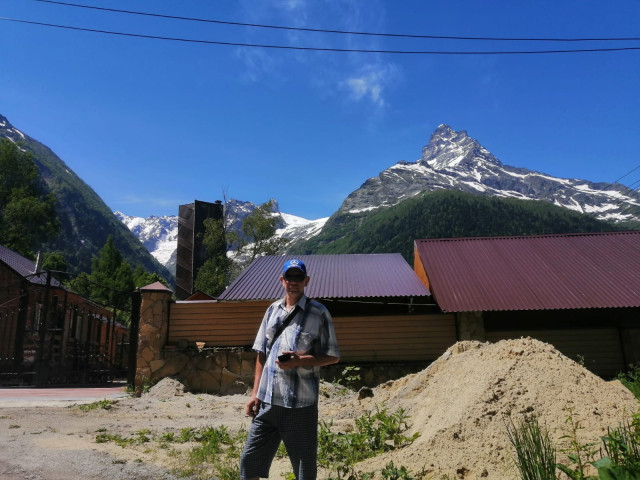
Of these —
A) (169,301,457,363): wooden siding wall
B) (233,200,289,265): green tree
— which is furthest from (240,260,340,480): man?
(233,200,289,265): green tree

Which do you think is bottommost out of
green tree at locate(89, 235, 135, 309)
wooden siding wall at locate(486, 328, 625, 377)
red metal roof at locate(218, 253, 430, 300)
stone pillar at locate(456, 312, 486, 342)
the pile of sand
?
the pile of sand

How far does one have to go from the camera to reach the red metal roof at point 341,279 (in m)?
11.5

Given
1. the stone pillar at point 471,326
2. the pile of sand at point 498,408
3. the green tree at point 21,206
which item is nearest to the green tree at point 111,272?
the green tree at point 21,206

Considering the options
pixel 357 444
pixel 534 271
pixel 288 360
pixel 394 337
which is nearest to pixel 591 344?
pixel 534 271

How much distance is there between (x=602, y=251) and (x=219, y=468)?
1385 cm

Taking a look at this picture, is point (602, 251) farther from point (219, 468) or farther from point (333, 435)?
point (219, 468)

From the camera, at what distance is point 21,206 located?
31.7 metres

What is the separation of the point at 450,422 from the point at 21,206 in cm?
3534

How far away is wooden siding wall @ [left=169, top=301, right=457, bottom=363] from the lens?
36.6 feet

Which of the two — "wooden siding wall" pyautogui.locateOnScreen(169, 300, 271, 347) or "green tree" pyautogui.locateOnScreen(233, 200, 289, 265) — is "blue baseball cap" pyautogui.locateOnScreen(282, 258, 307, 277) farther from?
"green tree" pyautogui.locateOnScreen(233, 200, 289, 265)

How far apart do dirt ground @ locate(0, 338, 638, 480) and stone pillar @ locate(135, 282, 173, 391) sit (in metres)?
3.18

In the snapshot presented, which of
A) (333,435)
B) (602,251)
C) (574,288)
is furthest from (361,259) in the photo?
(333,435)

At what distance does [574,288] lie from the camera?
1179 centimetres

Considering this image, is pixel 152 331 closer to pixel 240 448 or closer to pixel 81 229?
pixel 240 448
